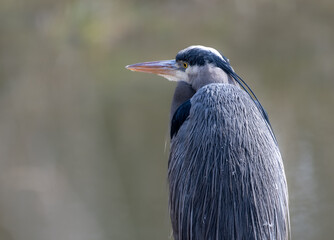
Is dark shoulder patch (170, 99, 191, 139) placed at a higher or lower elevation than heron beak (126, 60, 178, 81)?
lower

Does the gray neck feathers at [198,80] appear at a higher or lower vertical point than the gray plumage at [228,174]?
higher

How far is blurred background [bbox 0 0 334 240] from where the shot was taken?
6.62 metres

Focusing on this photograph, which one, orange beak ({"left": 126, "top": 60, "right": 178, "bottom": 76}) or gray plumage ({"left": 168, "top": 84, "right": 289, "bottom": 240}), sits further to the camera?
orange beak ({"left": 126, "top": 60, "right": 178, "bottom": 76})

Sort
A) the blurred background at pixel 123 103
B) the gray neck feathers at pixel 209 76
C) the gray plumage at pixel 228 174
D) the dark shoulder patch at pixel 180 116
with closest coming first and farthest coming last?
the gray plumage at pixel 228 174 → the dark shoulder patch at pixel 180 116 → the gray neck feathers at pixel 209 76 → the blurred background at pixel 123 103

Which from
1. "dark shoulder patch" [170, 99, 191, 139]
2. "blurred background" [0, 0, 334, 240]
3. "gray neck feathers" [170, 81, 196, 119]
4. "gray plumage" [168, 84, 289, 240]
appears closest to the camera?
"gray plumage" [168, 84, 289, 240]

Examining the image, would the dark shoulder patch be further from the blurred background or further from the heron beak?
the blurred background

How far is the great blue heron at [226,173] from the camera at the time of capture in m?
1.94

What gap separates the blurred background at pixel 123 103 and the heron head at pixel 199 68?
351 centimetres

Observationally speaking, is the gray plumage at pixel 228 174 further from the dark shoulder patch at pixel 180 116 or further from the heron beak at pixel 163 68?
the heron beak at pixel 163 68

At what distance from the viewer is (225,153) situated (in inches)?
77.9

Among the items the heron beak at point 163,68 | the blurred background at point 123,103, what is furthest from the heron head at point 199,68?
the blurred background at point 123,103

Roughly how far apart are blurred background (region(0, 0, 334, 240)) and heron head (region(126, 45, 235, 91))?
11.5 feet

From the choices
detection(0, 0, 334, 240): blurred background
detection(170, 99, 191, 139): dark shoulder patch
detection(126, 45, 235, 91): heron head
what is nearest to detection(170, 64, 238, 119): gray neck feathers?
detection(126, 45, 235, 91): heron head

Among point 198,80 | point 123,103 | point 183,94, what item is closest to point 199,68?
point 198,80
